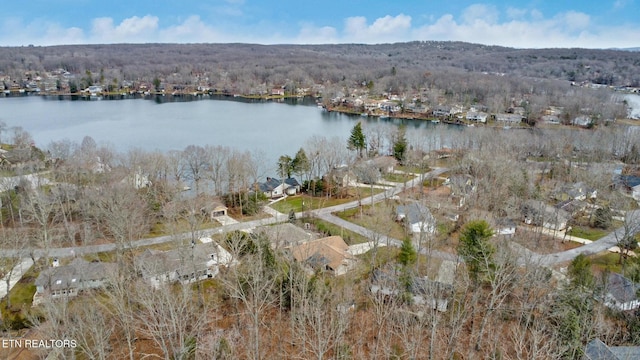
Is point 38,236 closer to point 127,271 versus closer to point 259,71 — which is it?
point 127,271

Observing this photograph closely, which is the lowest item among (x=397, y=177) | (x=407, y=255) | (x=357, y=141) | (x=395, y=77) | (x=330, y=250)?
(x=330, y=250)

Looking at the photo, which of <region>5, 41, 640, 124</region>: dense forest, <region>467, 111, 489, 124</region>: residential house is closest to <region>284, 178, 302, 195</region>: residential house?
<region>467, 111, 489, 124</region>: residential house

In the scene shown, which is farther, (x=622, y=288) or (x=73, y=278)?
(x=73, y=278)

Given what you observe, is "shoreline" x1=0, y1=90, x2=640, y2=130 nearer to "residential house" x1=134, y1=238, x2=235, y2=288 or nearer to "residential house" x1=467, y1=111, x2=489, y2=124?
"residential house" x1=467, y1=111, x2=489, y2=124

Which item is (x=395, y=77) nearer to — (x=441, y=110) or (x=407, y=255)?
(x=441, y=110)

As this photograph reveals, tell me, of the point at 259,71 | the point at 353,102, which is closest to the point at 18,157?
the point at 353,102

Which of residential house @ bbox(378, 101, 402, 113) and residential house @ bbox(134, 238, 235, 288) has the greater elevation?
residential house @ bbox(378, 101, 402, 113)

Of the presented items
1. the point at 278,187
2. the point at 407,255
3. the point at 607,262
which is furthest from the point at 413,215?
the point at 278,187

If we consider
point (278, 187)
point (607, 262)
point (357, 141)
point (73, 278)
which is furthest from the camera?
point (357, 141)
